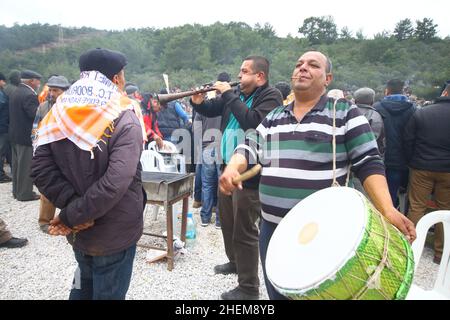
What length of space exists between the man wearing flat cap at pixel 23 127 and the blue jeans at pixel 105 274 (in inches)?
179

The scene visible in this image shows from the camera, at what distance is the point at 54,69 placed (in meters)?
30.4

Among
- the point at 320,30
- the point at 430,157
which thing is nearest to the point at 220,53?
the point at 320,30

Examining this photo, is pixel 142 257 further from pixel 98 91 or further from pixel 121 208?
pixel 98 91

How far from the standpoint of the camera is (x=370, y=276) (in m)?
1.13

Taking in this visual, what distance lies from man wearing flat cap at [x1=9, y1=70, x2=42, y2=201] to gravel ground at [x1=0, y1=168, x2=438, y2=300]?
1.45 metres

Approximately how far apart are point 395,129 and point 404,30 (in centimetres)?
6779

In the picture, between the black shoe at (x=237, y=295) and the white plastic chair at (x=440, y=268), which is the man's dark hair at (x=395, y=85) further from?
the black shoe at (x=237, y=295)

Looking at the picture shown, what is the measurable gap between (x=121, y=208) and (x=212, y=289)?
179cm

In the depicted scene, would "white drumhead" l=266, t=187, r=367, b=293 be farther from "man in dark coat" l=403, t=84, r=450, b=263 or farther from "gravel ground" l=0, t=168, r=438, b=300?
"man in dark coat" l=403, t=84, r=450, b=263

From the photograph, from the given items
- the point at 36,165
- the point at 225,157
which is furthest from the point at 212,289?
the point at 36,165

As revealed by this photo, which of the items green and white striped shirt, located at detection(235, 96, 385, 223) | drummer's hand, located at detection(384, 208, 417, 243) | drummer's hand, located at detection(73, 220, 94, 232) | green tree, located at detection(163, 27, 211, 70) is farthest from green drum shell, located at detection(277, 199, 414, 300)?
green tree, located at detection(163, 27, 211, 70)

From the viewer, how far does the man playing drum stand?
1675 mm

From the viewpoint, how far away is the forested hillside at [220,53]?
33.7 meters

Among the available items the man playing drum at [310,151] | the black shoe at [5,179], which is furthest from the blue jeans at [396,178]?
the black shoe at [5,179]
